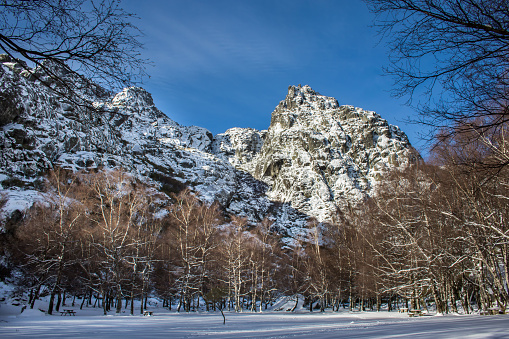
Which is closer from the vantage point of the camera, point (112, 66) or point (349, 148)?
point (112, 66)

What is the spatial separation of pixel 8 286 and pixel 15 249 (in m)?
3.44

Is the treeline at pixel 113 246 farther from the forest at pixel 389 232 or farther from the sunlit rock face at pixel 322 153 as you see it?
the sunlit rock face at pixel 322 153

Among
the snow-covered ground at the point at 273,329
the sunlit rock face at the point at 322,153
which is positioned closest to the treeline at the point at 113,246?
the snow-covered ground at the point at 273,329

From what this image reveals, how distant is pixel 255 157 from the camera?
172125 millimetres

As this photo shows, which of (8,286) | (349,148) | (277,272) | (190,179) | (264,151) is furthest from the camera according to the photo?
(264,151)

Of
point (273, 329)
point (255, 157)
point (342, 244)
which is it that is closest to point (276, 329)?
point (273, 329)

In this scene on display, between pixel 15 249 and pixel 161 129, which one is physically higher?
pixel 161 129

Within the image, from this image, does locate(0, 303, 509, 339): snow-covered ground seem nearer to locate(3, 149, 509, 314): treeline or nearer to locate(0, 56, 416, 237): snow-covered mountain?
locate(3, 149, 509, 314): treeline

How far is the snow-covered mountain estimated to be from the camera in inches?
2313

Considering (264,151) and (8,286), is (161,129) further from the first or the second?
(8,286)

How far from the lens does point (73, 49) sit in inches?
153

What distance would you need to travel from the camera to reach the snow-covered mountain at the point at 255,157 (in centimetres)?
5875

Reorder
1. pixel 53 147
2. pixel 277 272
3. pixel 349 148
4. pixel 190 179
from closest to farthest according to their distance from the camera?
pixel 277 272
pixel 53 147
pixel 190 179
pixel 349 148

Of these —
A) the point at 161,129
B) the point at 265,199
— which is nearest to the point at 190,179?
the point at 265,199
